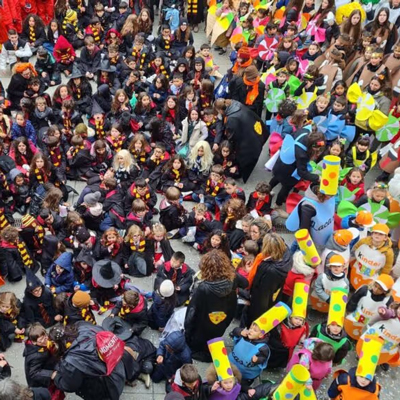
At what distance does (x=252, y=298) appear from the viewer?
18.3ft

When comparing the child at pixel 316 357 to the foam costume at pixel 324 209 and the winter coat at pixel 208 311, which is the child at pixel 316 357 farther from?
the foam costume at pixel 324 209

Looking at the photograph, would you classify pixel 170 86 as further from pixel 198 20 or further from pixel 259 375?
pixel 259 375

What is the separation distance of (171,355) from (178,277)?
3.56 feet

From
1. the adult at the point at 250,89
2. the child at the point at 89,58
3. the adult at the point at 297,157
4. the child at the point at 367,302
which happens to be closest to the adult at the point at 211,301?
the child at the point at 367,302

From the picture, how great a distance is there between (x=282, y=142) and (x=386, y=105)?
177 cm

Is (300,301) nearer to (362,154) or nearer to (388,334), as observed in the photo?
(388,334)

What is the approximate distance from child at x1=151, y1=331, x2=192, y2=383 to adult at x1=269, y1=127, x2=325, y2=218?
2.90 meters

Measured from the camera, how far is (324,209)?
6.16 m

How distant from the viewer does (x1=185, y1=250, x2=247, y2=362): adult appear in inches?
197

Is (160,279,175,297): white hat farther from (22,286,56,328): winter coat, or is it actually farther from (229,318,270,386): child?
(22,286,56,328): winter coat

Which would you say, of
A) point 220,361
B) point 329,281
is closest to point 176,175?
point 329,281

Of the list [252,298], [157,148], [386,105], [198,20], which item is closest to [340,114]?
[386,105]

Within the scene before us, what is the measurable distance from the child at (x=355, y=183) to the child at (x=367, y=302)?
1.66 metres

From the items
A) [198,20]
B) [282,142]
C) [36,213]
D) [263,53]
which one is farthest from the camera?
[198,20]
